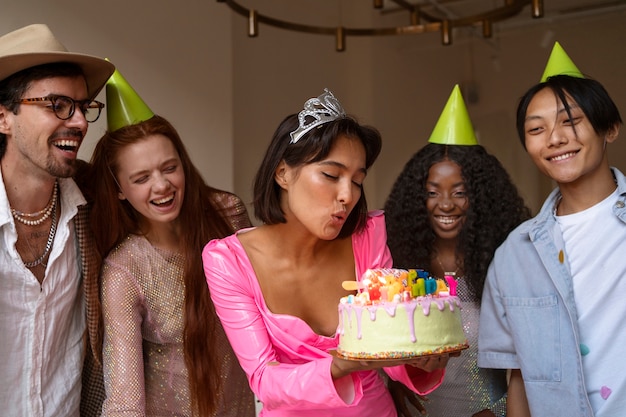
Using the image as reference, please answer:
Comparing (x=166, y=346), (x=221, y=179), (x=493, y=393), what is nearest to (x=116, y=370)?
(x=166, y=346)

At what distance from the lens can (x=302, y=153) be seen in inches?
79.3

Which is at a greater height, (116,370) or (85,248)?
(85,248)

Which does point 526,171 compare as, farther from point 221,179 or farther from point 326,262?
point 326,262

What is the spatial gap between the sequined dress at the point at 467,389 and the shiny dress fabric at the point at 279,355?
51 cm

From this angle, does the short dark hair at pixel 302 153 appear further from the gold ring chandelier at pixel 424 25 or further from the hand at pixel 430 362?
the gold ring chandelier at pixel 424 25

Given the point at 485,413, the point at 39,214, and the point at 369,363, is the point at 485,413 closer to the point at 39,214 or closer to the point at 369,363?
the point at 369,363

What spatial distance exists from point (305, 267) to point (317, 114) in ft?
1.38

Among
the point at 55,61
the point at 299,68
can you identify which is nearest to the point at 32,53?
the point at 55,61

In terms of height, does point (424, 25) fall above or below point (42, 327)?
above

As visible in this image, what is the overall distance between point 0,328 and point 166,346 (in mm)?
512

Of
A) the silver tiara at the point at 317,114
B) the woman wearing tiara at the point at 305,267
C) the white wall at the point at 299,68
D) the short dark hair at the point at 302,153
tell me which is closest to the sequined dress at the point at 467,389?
the woman wearing tiara at the point at 305,267

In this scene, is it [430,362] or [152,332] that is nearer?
[430,362]

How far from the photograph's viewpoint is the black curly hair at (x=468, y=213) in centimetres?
262

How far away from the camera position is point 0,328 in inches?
90.5
